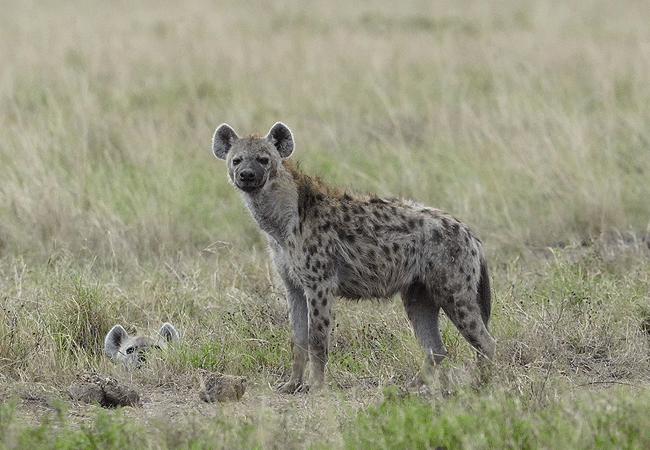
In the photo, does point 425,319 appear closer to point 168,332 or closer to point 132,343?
point 168,332

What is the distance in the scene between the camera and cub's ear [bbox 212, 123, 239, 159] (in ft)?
18.9

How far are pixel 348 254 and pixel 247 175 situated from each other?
64cm

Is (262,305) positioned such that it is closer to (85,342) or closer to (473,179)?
(85,342)

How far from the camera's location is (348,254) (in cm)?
545

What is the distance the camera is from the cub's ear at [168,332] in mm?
5961

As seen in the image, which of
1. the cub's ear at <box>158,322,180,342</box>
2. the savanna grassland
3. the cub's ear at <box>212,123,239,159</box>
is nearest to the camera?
the savanna grassland

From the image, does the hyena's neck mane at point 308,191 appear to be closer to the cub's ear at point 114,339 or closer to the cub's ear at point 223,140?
the cub's ear at point 223,140

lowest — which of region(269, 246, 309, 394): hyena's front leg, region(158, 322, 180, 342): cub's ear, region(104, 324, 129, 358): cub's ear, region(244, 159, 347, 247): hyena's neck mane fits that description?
region(104, 324, 129, 358): cub's ear

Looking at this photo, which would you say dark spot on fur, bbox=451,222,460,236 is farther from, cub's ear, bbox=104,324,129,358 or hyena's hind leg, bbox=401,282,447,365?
cub's ear, bbox=104,324,129,358

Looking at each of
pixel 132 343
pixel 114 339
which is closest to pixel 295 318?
pixel 132 343

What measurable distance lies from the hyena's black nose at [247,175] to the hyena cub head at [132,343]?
3.30 feet

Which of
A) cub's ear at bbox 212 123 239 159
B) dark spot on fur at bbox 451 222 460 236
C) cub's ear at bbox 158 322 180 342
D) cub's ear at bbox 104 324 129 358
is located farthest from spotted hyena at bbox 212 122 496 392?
cub's ear at bbox 104 324 129 358

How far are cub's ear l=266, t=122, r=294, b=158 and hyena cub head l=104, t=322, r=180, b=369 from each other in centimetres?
116

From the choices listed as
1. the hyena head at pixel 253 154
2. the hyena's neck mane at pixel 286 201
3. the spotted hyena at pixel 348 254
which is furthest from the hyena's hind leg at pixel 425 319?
the hyena head at pixel 253 154
